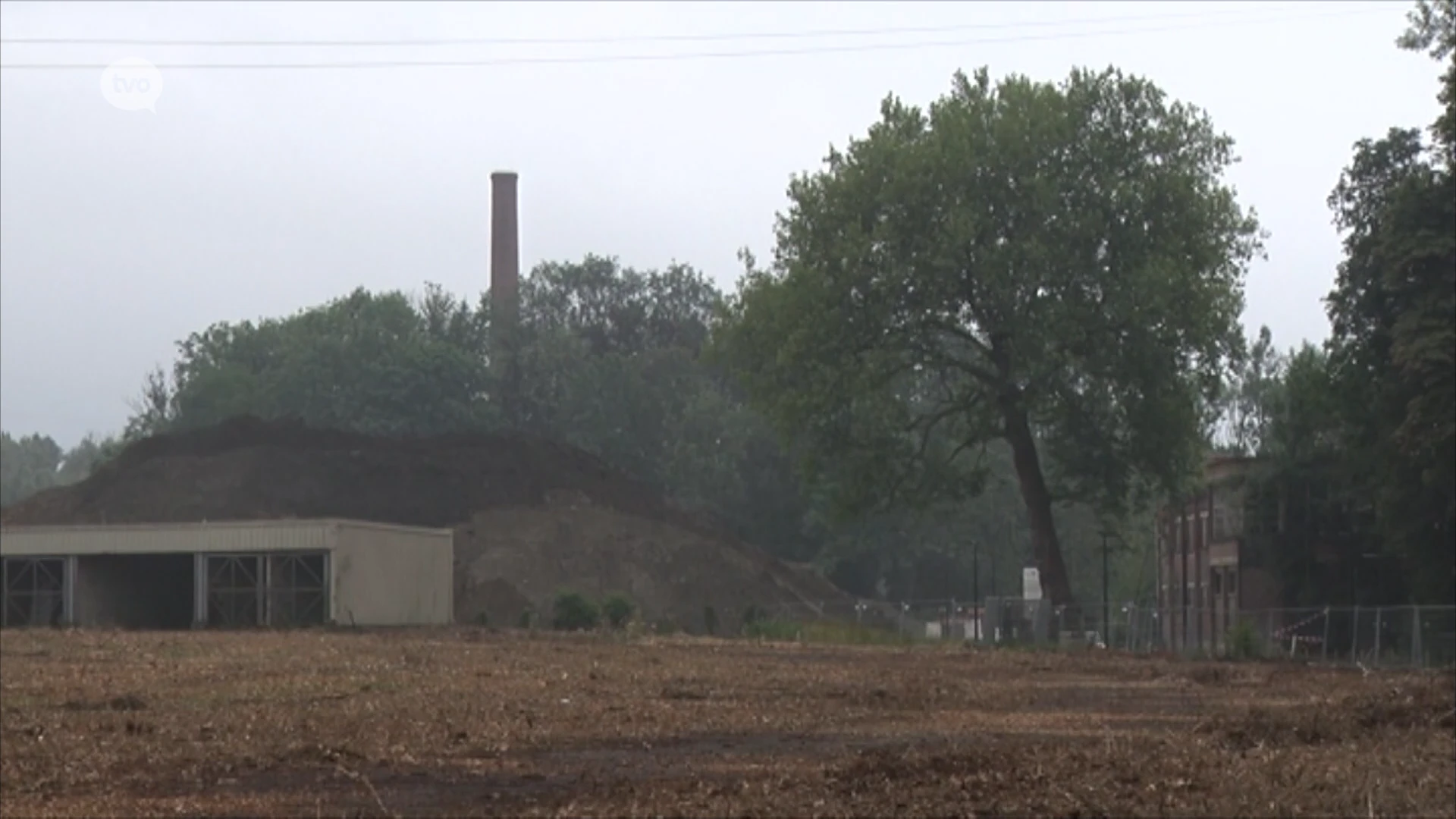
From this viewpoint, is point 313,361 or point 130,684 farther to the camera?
point 313,361

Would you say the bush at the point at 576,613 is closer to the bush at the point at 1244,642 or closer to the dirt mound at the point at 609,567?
the dirt mound at the point at 609,567

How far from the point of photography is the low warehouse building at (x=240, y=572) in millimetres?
71562

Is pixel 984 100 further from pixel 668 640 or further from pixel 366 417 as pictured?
pixel 366 417

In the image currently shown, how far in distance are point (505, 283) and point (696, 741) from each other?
323ft

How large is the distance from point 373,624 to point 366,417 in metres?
46.4

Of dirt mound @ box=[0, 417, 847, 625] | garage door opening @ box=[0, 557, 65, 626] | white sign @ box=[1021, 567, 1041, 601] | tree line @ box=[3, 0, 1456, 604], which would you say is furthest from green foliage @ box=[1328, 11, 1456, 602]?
garage door opening @ box=[0, 557, 65, 626]

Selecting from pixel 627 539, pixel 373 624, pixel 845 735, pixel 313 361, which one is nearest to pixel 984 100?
pixel 373 624

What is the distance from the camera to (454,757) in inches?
730

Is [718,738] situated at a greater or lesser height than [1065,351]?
lesser

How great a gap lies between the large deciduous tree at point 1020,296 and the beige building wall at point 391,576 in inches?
620

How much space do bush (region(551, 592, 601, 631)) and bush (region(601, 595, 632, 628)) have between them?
1.35 feet

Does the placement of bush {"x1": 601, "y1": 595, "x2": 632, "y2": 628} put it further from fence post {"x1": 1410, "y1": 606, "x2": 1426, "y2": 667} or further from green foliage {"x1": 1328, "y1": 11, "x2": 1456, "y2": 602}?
fence post {"x1": 1410, "y1": 606, "x2": 1426, "y2": 667}

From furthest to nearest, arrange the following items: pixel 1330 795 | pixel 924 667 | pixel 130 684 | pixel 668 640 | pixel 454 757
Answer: pixel 668 640 → pixel 924 667 → pixel 130 684 → pixel 454 757 → pixel 1330 795

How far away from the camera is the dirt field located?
14.8 metres
